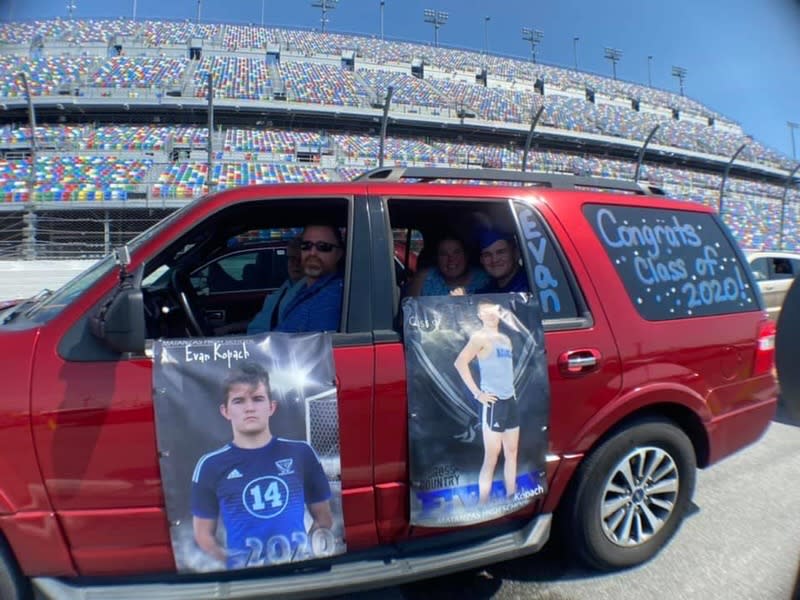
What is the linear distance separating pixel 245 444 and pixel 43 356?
2.61 feet

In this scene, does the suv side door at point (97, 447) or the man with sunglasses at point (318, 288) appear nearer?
the suv side door at point (97, 447)

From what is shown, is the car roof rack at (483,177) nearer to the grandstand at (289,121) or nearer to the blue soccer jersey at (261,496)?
the blue soccer jersey at (261,496)

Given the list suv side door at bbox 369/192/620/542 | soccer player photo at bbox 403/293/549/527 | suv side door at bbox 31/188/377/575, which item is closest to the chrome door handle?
suv side door at bbox 369/192/620/542

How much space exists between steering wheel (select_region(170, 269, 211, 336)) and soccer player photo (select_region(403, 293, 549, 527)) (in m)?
1.36

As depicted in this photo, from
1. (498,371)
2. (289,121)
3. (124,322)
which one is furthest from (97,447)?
(289,121)

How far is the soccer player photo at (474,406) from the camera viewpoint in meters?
2.24

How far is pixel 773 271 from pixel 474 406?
10.9m

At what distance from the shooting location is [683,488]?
288 cm

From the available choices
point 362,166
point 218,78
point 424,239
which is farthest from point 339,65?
point 424,239

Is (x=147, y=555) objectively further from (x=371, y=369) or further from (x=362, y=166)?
(x=362, y=166)

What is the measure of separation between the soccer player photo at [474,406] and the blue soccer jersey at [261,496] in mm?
446

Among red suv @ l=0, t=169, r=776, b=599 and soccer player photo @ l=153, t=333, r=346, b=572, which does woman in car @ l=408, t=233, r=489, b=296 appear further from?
soccer player photo @ l=153, t=333, r=346, b=572

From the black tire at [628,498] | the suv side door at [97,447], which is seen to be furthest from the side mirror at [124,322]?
the black tire at [628,498]

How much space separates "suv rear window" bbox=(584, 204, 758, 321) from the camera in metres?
2.77
